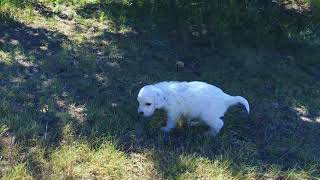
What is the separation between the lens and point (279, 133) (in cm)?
545

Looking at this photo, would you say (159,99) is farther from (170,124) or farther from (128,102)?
(128,102)

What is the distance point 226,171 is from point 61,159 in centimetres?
134

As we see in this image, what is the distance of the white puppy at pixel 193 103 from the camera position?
5.02 metres

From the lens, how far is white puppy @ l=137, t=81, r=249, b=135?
16.5ft

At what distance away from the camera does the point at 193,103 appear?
16.6 feet

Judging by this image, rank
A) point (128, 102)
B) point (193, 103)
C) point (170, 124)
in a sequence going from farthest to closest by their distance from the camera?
point (128, 102), point (170, 124), point (193, 103)

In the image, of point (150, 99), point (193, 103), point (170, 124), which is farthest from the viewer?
point (170, 124)

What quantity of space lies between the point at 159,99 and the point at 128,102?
0.77m

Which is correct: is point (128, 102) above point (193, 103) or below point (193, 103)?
below

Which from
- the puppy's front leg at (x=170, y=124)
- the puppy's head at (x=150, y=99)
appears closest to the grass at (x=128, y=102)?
the puppy's front leg at (x=170, y=124)

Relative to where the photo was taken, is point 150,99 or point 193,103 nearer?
point 150,99

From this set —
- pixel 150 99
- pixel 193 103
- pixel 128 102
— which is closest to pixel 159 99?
pixel 150 99

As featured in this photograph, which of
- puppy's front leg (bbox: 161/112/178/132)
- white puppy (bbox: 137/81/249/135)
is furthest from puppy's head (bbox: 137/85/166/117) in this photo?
puppy's front leg (bbox: 161/112/178/132)

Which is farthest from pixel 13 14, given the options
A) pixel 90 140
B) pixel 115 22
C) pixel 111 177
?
pixel 111 177
